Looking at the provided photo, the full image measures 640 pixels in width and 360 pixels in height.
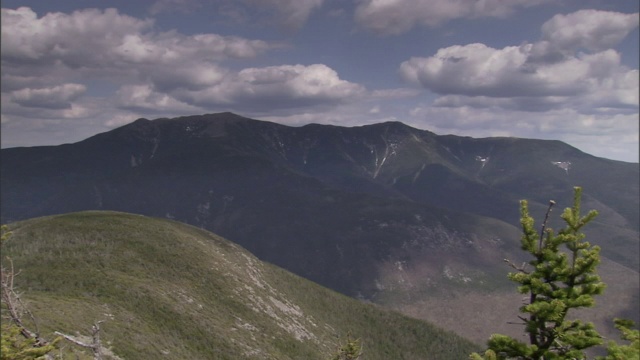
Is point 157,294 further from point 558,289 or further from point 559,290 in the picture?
point 559,290

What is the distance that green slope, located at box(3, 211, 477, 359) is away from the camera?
9612cm

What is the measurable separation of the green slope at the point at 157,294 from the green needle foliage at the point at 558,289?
7546 centimetres

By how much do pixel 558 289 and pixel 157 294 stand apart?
118219 mm

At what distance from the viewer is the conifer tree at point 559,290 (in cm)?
2108

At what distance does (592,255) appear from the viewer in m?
20.7

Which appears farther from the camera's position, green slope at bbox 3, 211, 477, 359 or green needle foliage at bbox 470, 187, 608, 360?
green slope at bbox 3, 211, 477, 359

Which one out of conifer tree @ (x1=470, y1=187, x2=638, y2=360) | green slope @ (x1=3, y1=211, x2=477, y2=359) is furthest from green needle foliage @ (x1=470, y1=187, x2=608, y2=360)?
green slope @ (x1=3, y1=211, x2=477, y2=359)

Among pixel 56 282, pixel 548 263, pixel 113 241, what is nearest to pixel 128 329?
pixel 56 282

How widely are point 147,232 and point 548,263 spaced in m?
172

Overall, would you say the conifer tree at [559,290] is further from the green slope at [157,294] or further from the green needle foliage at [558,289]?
the green slope at [157,294]

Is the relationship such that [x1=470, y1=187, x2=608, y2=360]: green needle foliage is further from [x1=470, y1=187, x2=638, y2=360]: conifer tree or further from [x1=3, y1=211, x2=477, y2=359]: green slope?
[x1=3, y1=211, x2=477, y2=359]: green slope

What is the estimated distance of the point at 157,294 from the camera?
405 ft

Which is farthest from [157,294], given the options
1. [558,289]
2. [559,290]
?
[559,290]

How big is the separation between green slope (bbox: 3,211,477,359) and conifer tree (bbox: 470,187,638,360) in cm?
7541
